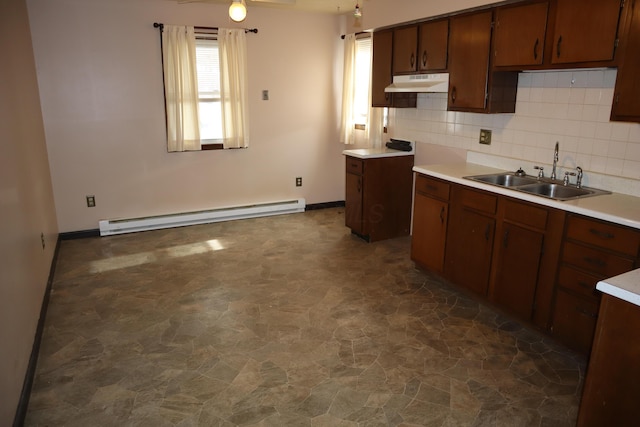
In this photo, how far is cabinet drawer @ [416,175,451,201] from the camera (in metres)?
3.70

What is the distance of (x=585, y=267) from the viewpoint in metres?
2.69

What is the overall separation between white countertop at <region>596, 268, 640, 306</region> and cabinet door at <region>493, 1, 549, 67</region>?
193cm

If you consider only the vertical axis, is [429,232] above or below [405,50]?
below

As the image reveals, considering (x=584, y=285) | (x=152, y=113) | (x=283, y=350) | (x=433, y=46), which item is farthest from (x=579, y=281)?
(x=152, y=113)

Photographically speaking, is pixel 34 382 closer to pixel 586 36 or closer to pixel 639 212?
pixel 639 212

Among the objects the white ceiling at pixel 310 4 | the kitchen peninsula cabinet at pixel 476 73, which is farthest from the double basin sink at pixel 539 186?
the white ceiling at pixel 310 4

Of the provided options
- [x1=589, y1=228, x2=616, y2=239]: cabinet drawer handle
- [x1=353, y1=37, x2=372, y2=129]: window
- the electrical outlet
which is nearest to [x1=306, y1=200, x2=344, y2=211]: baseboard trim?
[x1=353, y1=37, x2=372, y2=129]: window

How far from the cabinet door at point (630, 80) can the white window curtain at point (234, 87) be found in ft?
13.3

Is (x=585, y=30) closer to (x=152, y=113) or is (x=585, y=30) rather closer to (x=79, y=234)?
(x=152, y=113)

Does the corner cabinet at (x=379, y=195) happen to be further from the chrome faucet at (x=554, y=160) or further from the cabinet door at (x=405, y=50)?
the chrome faucet at (x=554, y=160)

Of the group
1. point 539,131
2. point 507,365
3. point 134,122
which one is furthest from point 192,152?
point 507,365

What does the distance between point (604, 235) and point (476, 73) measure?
5.52 ft

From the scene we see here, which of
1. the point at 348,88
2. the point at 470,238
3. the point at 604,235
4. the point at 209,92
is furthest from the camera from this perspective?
the point at 348,88

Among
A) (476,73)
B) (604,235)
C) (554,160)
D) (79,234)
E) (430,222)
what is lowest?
(79,234)
